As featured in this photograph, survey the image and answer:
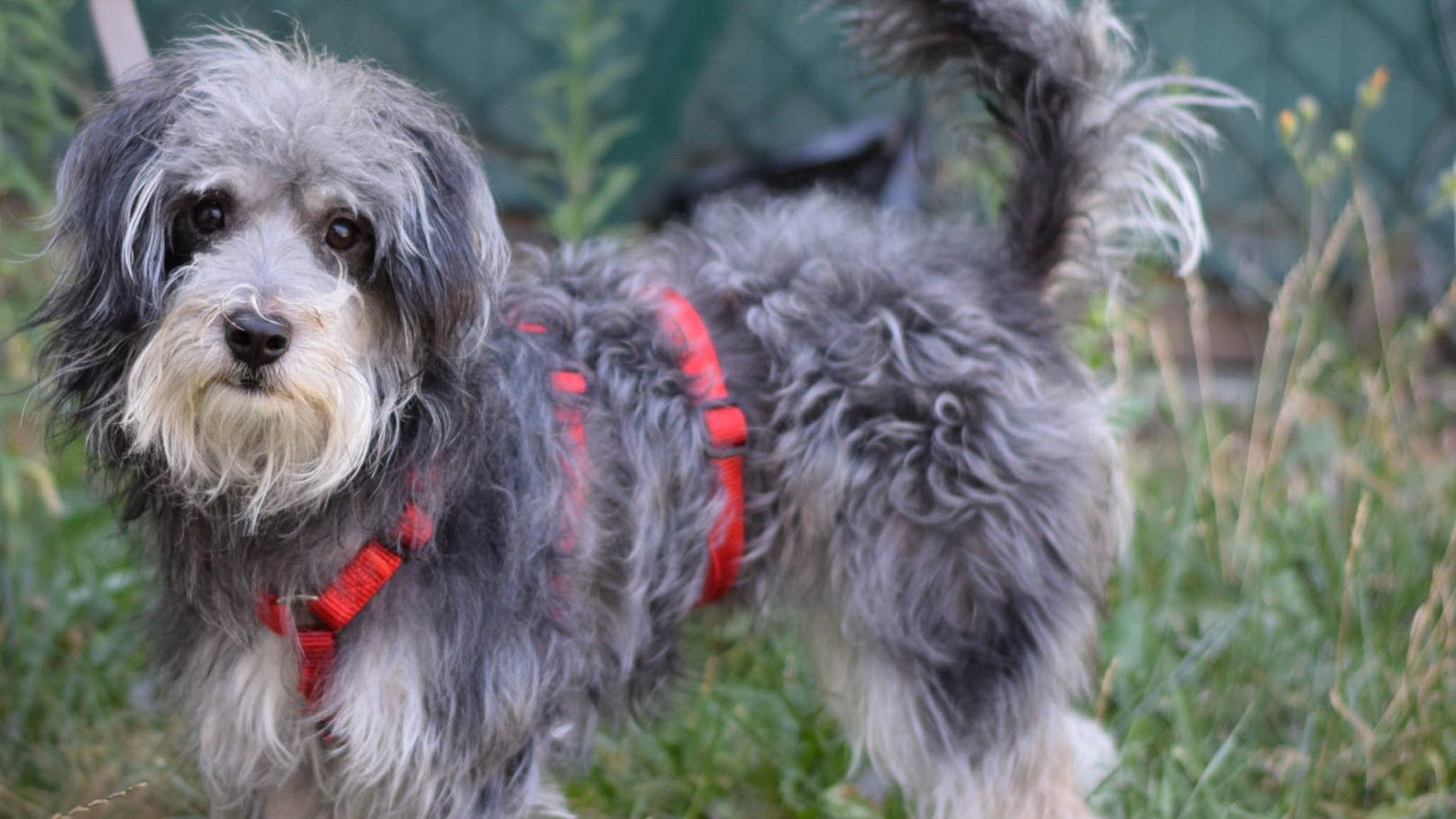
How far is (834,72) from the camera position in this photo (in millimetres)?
5438

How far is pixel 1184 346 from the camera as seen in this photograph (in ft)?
18.0

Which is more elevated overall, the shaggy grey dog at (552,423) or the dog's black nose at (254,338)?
the dog's black nose at (254,338)

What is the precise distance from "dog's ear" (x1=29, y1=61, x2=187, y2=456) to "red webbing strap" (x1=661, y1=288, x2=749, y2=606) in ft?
3.06

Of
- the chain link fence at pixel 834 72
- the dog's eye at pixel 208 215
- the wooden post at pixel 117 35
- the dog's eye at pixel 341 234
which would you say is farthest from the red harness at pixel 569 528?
the chain link fence at pixel 834 72

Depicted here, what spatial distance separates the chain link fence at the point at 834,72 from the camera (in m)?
5.10

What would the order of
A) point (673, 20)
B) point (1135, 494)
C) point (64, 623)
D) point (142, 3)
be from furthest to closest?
1. point (673, 20)
2. point (142, 3)
3. point (1135, 494)
4. point (64, 623)

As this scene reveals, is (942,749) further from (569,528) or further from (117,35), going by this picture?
(117,35)

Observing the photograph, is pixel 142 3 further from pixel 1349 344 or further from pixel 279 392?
pixel 1349 344

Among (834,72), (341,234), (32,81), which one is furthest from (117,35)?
(834,72)

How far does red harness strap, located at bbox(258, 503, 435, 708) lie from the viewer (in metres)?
2.10

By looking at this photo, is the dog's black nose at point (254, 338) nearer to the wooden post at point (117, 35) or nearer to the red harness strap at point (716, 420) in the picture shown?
the red harness strap at point (716, 420)

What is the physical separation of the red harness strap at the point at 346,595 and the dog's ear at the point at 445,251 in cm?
28

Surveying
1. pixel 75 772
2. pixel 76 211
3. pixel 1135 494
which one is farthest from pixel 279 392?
pixel 1135 494

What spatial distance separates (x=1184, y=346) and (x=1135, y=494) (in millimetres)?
1625
